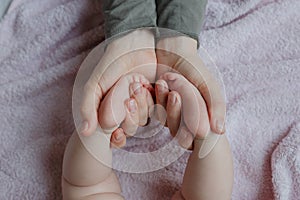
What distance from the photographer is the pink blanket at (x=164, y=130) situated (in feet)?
2.84

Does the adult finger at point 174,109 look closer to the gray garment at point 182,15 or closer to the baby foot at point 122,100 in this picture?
the baby foot at point 122,100

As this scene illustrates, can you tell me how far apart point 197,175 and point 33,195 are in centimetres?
27

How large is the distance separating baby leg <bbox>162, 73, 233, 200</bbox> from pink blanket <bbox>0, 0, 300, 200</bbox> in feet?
0.25

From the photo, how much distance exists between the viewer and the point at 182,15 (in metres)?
0.94

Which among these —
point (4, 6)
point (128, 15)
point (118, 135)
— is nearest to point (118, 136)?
point (118, 135)

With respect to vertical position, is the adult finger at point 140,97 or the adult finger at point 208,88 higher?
the adult finger at point 140,97

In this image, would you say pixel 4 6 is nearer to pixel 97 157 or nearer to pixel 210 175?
pixel 97 157

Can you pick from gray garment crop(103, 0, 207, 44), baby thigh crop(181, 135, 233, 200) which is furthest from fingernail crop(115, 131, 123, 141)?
gray garment crop(103, 0, 207, 44)

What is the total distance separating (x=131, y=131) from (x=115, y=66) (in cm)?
10

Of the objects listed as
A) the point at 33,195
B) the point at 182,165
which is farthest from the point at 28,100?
the point at 182,165

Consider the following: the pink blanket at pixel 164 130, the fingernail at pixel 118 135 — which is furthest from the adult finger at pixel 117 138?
the pink blanket at pixel 164 130

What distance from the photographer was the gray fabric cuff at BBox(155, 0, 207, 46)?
930mm

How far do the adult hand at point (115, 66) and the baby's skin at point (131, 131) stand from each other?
0.05ft

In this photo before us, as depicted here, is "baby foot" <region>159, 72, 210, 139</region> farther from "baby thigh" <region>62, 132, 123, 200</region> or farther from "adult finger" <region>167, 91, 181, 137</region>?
"baby thigh" <region>62, 132, 123, 200</region>
